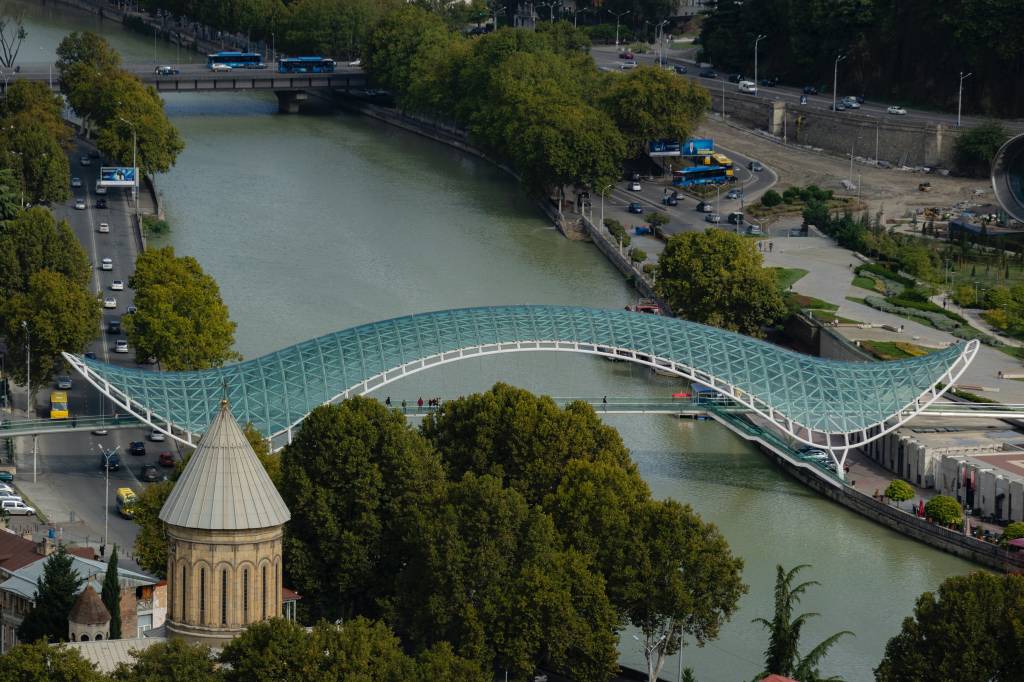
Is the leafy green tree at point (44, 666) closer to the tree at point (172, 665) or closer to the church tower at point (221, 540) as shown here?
the tree at point (172, 665)

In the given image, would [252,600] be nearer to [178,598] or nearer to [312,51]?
[178,598]

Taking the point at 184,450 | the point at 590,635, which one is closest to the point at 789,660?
the point at 590,635

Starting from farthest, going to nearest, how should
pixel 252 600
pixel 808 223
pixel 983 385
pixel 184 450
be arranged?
pixel 808 223, pixel 983 385, pixel 184 450, pixel 252 600

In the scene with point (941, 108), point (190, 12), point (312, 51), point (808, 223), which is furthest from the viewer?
point (190, 12)

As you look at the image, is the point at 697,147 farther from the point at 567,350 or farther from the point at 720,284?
the point at 567,350

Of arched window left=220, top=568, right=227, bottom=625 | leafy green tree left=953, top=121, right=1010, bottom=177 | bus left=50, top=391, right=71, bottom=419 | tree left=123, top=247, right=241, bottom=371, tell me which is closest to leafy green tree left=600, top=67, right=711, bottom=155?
leafy green tree left=953, top=121, right=1010, bottom=177

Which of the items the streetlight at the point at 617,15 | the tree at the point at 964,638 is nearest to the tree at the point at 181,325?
the tree at the point at 964,638

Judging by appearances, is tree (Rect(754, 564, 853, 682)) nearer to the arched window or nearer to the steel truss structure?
the arched window
